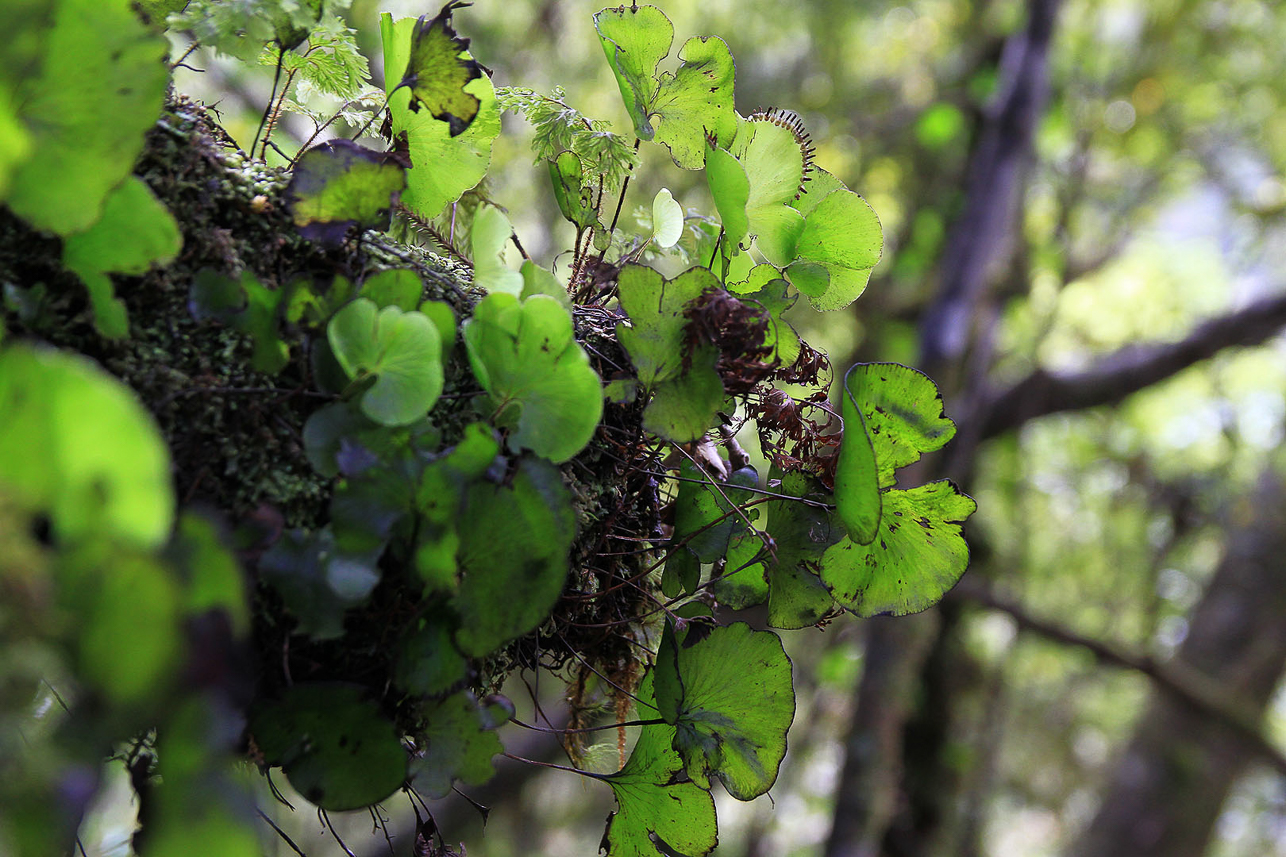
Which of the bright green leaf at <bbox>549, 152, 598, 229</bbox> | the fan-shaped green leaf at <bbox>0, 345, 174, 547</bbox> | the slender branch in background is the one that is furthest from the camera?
the slender branch in background

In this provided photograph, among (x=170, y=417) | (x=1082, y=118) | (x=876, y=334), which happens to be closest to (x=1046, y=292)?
(x=1082, y=118)

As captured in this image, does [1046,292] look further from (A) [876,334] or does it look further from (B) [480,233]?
(B) [480,233]

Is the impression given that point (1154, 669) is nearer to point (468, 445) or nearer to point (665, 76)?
point (665, 76)

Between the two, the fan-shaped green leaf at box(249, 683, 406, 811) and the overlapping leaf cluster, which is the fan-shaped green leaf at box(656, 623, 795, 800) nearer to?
the overlapping leaf cluster

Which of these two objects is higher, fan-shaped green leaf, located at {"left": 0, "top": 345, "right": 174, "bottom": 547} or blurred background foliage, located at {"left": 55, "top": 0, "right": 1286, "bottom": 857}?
fan-shaped green leaf, located at {"left": 0, "top": 345, "right": 174, "bottom": 547}

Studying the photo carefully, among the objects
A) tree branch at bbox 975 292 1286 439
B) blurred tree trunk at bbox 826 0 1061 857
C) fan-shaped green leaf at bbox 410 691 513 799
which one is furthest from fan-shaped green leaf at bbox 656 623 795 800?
tree branch at bbox 975 292 1286 439

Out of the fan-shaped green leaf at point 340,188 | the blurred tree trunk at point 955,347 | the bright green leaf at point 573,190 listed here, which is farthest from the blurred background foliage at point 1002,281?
the fan-shaped green leaf at point 340,188

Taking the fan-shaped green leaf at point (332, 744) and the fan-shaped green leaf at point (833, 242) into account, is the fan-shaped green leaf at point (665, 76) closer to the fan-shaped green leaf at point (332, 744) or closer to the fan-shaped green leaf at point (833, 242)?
the fan-shaped green leaf at point (833, 242)
